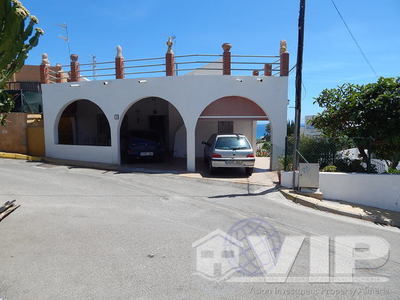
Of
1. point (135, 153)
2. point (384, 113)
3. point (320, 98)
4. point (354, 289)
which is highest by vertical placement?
point (320, 98)

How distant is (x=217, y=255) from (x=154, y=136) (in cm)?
1080

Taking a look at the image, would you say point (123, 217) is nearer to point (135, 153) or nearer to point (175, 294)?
point (175, 294)

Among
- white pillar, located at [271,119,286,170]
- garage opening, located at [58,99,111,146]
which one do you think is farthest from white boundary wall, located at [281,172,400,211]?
garage opening, located at [58,99,111,146]

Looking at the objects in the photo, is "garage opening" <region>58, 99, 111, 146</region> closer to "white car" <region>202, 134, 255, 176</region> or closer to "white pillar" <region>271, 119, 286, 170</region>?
"white car" <region>202, 134, 255, 176</region>

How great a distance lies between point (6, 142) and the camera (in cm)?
1598

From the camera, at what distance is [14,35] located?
19.5ft

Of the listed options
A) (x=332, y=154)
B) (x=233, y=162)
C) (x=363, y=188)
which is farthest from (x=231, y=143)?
(x=363, y=188)

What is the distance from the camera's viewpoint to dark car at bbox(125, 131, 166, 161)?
13628 mm

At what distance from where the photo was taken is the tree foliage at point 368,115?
28.8ft

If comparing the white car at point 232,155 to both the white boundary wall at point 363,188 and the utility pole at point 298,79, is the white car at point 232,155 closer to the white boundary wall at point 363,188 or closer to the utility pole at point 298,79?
the utility pole at point 298,79

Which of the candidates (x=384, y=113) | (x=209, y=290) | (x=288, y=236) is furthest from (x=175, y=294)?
(x=384, y=113)

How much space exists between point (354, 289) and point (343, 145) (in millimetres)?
7556

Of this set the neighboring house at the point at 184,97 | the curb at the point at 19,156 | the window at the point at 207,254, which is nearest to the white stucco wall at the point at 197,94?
the neighboring house at the point at 184,97

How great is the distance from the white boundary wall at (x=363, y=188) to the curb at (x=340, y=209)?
2.62 ft
